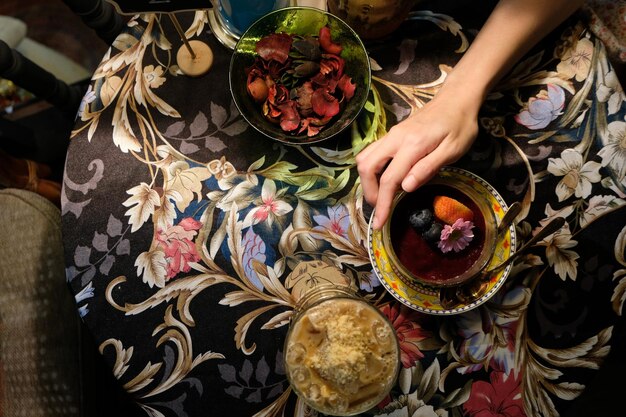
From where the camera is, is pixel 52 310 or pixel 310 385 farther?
pixel 52 310

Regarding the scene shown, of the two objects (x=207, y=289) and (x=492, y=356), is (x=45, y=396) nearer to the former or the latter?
(x=207, y=289)

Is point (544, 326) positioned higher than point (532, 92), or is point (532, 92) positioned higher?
point (532, 92)

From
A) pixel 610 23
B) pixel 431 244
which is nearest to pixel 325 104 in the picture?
pixel 431 244

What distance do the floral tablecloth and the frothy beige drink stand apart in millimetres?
87

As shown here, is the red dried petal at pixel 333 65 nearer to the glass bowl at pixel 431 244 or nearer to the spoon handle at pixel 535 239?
the glass bowl at pixel 431 244

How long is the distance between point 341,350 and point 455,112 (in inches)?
15.8

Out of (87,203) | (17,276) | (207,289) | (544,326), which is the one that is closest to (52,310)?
(17,276)

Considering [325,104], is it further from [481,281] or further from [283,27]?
[481,281]

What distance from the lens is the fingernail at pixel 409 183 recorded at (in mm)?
694

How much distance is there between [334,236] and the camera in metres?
0.79

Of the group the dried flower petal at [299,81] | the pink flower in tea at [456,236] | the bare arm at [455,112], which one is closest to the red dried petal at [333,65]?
the dried flower petal at [299,81]

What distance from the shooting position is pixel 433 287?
2.38 feet

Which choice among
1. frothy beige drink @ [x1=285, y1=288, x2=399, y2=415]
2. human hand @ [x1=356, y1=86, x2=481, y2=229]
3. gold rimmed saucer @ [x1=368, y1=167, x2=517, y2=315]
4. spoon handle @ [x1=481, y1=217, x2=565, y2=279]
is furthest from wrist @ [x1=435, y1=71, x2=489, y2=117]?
frothy beige drink @ [x1=285, y1=288, x2=399, y2=415]

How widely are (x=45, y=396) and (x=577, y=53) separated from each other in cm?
110
